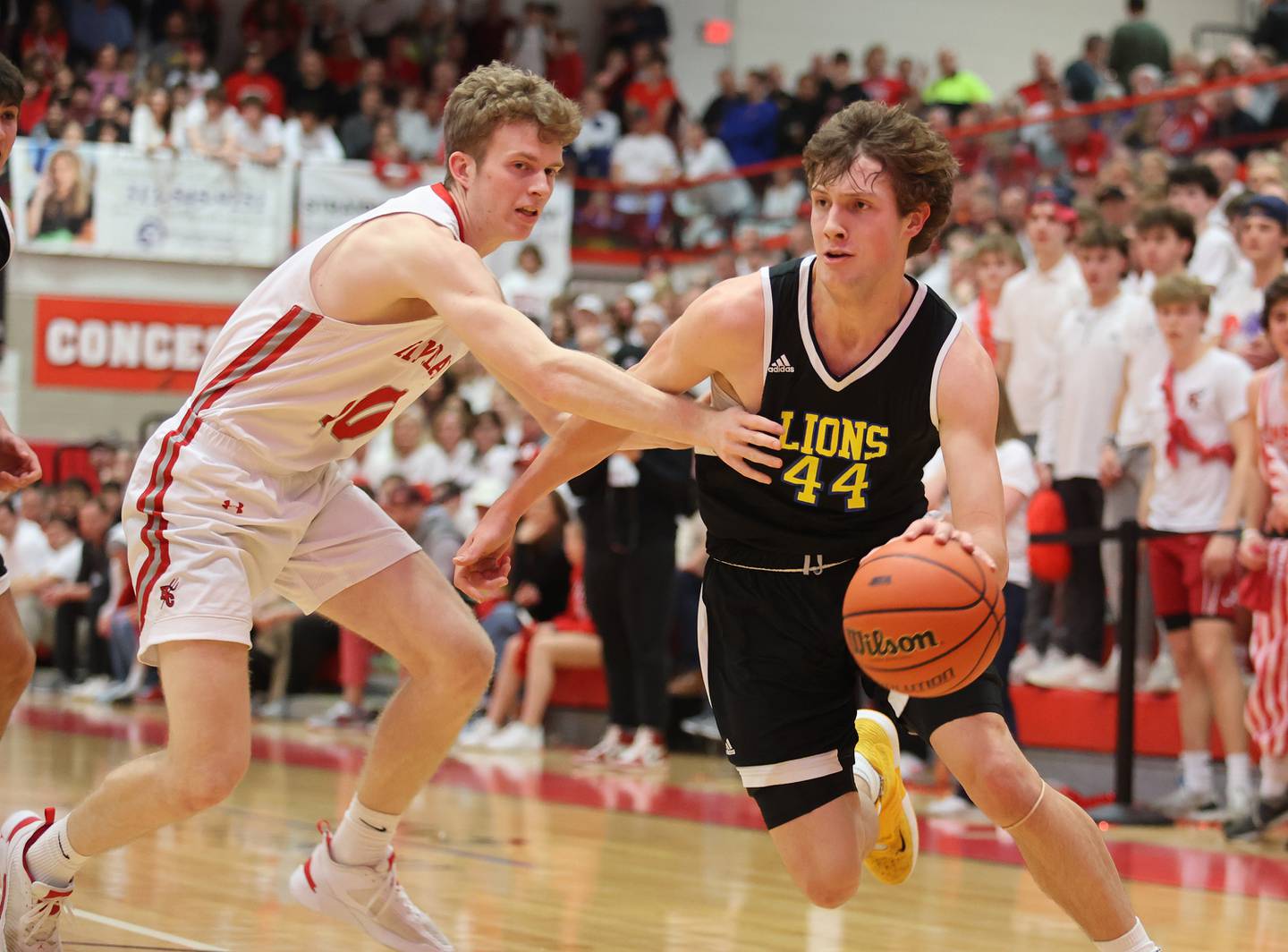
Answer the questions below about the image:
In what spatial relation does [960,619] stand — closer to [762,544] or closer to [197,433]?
[762,544]

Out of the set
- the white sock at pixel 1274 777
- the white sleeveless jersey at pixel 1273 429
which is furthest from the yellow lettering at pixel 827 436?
the white sock at pixel 1274 777

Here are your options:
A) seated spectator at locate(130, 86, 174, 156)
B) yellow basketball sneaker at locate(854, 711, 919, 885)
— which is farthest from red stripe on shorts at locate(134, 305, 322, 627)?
seated spectator at locate(130, 86, 174, 156)

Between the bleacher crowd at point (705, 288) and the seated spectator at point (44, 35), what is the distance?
0.13 feet

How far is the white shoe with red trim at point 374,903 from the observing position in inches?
164

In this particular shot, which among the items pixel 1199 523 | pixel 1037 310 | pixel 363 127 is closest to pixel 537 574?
pixel 1037 310

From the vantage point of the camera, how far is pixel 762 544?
3895 mm

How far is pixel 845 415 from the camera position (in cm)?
366

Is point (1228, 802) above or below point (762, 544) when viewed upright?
below

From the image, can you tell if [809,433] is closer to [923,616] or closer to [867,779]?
[923,616]

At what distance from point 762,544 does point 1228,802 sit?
12.8 feet

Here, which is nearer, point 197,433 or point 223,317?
point 197,433

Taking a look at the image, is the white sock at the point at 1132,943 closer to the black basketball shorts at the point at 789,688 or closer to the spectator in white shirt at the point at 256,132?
the black basketball shorts at the point at 789,688

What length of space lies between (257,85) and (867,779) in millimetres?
14183

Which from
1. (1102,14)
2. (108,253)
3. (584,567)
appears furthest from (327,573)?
(1102,14)
